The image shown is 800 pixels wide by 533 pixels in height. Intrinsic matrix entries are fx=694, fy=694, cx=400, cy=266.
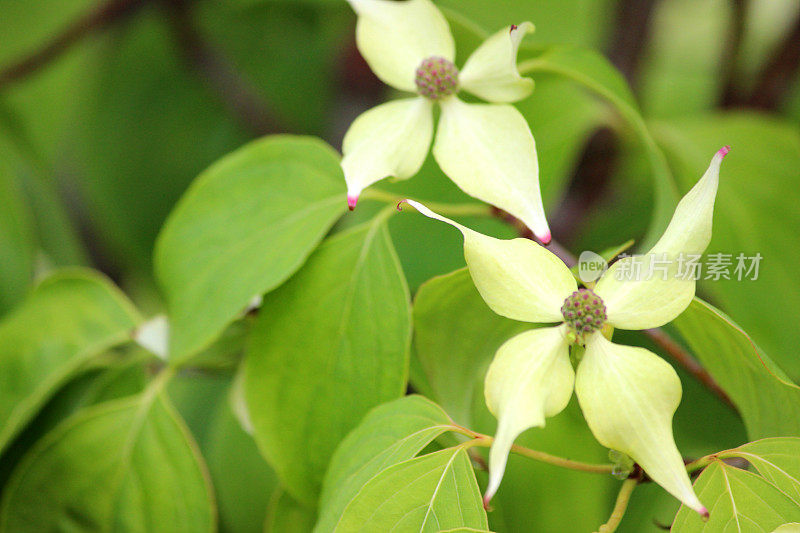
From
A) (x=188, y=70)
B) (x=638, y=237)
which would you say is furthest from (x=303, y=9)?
(x=638, y=237)

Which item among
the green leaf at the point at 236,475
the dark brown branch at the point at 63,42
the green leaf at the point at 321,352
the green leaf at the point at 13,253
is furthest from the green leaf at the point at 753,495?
the dark brown branch at the point at 63,42

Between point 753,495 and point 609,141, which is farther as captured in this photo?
point 609,141

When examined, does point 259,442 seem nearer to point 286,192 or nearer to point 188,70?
point 286,192

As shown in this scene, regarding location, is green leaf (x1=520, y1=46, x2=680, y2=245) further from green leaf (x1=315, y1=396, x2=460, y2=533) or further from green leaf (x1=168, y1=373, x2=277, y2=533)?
green leaf (x1=168, y1=373, x2=277, y2=533)

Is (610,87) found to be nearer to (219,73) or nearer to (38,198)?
(38,198)

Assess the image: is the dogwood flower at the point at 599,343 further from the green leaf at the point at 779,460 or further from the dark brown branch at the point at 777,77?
the dark brown branch at the point at 777,77

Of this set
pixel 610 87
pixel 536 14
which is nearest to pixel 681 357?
pixel 610 87
